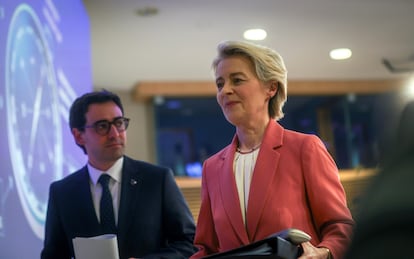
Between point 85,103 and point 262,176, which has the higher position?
point 85,103

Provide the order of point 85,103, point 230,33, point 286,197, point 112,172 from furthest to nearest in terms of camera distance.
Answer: point 230,33 → point 85,103 → point 112,172 → point 286,197

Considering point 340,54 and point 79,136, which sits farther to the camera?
point 340,54

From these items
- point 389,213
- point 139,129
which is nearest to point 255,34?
point 139,129

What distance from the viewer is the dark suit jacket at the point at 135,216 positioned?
2168 millimetres

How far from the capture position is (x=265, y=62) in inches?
73.1

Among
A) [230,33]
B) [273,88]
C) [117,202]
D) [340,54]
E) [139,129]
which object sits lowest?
[117,202]

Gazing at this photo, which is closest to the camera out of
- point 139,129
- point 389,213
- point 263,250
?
point 389,213

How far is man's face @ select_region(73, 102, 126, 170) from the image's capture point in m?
2.32

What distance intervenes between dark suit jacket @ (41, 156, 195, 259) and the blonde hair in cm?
58

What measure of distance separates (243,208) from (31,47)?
4.88 ft

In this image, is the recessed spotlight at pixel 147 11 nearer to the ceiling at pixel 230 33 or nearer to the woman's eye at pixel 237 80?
the ceiling at pixel 230 33

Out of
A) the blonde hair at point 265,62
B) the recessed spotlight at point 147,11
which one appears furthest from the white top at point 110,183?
the recessed spotlight at point 147,11

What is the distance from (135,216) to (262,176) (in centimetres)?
67

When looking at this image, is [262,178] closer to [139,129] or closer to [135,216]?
[135,216]
